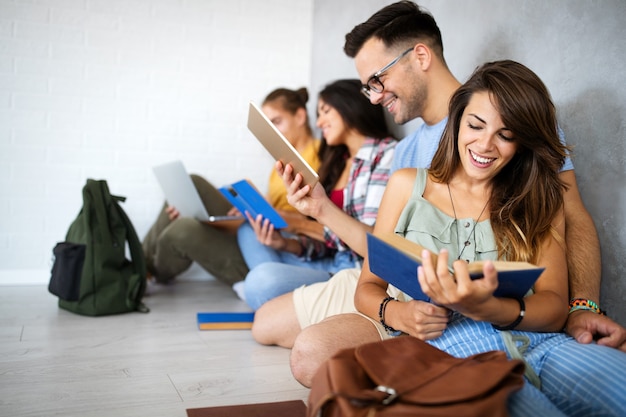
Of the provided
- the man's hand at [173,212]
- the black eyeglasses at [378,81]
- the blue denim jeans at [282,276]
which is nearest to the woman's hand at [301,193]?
the black eyeglasses at [378,81]

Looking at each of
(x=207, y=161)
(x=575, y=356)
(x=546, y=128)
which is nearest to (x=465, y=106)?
(x=546, y=128)

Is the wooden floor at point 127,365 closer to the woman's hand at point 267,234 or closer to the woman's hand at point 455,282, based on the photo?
the woman's hand at point 267,234

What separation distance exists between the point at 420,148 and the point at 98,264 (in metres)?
1.70

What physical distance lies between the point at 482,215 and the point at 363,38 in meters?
1.07

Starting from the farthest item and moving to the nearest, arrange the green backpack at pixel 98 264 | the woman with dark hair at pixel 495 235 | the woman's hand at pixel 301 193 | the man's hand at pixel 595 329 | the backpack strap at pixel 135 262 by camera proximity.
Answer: the backpack strap at pixel 135 262 < the green backpack at pixel 98 264 < the woman's hand at pixel 301 193 < the man's hand at pixel 595 329 < the woman with dark hair at pixel 495 235

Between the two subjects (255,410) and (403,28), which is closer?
(255,410)

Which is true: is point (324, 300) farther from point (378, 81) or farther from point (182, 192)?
point (182, 192)

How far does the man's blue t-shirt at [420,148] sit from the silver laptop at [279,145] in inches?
22.3

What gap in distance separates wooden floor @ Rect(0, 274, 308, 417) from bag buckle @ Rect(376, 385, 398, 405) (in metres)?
0.91

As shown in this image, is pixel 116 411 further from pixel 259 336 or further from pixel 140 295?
pixel 140 295

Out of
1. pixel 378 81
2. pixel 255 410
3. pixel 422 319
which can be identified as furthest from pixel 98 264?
pixel 422 319

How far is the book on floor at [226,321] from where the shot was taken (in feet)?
9.47

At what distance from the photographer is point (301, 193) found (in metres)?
2.15

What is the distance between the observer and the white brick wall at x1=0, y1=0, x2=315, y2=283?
3768mm
